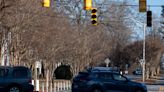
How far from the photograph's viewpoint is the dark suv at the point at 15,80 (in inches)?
1249

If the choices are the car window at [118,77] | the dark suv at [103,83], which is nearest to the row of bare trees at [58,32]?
the dark suv at [103,83]

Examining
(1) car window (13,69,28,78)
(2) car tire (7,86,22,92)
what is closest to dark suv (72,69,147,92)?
(1) car window (13,69,28,78)

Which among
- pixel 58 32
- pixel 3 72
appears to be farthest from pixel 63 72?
pixel 3 72

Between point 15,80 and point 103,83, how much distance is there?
584cm

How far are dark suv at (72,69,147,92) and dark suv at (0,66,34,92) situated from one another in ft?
11.8

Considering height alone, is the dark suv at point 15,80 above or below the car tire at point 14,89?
above

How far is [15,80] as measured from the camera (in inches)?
1252

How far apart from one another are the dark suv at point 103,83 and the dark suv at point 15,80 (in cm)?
359

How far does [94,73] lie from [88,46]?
1090 inches

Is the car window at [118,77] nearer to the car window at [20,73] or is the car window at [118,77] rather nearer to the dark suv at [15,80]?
the dark suv at [15,80]

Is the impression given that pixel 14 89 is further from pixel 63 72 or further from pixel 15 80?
pixel 63 72

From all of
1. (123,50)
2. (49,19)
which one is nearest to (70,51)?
(49,19)

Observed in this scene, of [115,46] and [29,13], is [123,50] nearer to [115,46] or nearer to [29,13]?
[115,46]

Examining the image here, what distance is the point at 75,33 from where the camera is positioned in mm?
56531
